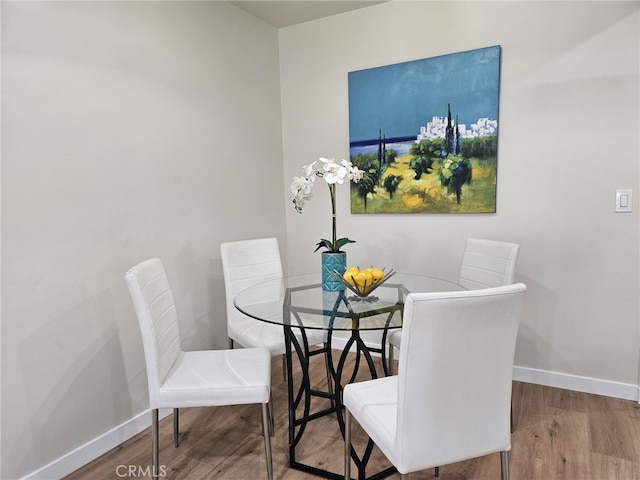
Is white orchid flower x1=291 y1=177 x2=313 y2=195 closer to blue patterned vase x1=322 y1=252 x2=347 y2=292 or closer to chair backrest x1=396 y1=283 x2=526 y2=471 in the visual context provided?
blue patterned vase x1=322 y1=252 x2=347 y2=292

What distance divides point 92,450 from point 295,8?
297cm

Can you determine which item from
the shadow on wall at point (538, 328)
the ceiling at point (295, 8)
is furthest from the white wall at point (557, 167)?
the ceiling at point (295, 8)

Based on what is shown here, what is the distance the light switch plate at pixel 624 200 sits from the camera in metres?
2.35

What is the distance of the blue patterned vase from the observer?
2105 mm

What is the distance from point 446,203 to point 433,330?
5.97 feet

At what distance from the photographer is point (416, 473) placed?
1.89 m

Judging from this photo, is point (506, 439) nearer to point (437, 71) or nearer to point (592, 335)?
point (592, 335)

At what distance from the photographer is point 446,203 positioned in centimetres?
283

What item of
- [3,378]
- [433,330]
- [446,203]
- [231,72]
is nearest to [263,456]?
[3,378]

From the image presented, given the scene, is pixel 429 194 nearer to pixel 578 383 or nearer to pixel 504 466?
pixel 578 383

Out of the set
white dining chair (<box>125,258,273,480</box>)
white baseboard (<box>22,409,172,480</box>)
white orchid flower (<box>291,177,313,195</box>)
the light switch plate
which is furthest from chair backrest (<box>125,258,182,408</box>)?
the light switch plate

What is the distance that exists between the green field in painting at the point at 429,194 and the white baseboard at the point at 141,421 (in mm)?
1106

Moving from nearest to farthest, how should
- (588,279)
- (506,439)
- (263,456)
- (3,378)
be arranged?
(506,439), (3,378), (263,456), (588,279)

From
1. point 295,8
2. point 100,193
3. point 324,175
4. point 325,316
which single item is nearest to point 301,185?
point 324,175
